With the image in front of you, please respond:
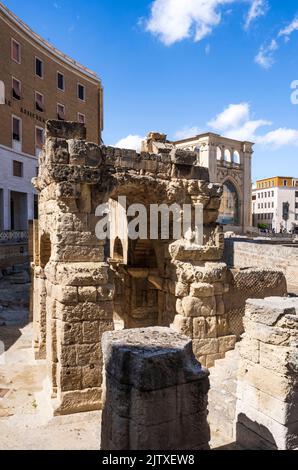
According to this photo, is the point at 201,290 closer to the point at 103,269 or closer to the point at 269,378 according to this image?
the point at 103,269

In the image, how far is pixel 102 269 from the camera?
622 centimetres

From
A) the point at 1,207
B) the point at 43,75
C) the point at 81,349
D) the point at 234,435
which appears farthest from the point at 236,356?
the point at 43,75

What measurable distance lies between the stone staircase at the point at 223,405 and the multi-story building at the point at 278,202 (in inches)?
2004

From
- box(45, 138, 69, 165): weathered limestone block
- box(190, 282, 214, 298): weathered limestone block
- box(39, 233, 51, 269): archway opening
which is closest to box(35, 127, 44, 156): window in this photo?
box(39, 233, 51, 269): archway opening

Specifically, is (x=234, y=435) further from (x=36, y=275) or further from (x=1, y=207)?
(x=1, y=207)

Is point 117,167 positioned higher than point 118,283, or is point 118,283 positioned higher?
point 117,167

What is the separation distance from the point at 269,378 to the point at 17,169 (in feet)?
74.2

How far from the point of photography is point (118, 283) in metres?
10.1

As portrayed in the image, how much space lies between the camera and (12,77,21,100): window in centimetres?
2247

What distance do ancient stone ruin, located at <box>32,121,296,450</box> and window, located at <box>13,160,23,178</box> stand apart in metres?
15.4

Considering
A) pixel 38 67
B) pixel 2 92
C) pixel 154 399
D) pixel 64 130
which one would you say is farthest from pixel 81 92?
pixel 154 399

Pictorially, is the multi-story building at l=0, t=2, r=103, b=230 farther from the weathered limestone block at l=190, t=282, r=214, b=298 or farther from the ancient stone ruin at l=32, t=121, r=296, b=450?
the weathered limestone block at l=190, t=282, r=214, b=298
